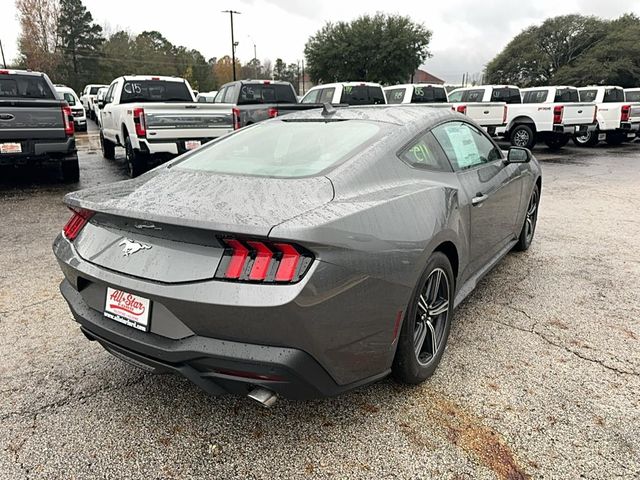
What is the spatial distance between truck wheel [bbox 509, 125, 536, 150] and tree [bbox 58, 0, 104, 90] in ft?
156

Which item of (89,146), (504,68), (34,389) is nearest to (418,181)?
(34,389)

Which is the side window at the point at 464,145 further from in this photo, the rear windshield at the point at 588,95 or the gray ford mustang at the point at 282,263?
the rear windshield at the point at 588,95

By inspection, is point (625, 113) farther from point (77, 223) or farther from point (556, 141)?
point (77, 223)

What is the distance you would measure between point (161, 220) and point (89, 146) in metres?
14.7

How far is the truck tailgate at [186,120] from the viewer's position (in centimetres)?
754

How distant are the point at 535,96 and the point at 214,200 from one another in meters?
14.7

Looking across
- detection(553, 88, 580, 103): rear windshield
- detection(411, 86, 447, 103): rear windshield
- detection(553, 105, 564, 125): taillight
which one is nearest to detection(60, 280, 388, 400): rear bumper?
detection(411, 86, 447, 103): rear windshield

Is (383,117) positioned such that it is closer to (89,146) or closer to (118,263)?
(118,263)

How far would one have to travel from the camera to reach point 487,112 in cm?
1327

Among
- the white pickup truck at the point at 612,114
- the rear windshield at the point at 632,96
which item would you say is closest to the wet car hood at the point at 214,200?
the white pickup truck at the point at 612,114

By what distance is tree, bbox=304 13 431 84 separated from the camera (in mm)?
35094

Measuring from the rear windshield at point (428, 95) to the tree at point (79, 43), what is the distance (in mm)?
45647

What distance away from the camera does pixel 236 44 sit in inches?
2009

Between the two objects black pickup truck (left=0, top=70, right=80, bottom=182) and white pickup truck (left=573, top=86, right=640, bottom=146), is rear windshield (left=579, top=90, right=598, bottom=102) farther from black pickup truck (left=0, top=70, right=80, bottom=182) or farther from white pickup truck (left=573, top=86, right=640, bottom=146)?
black pickup truck (left=0, top=70, right=80, bottom=182)
